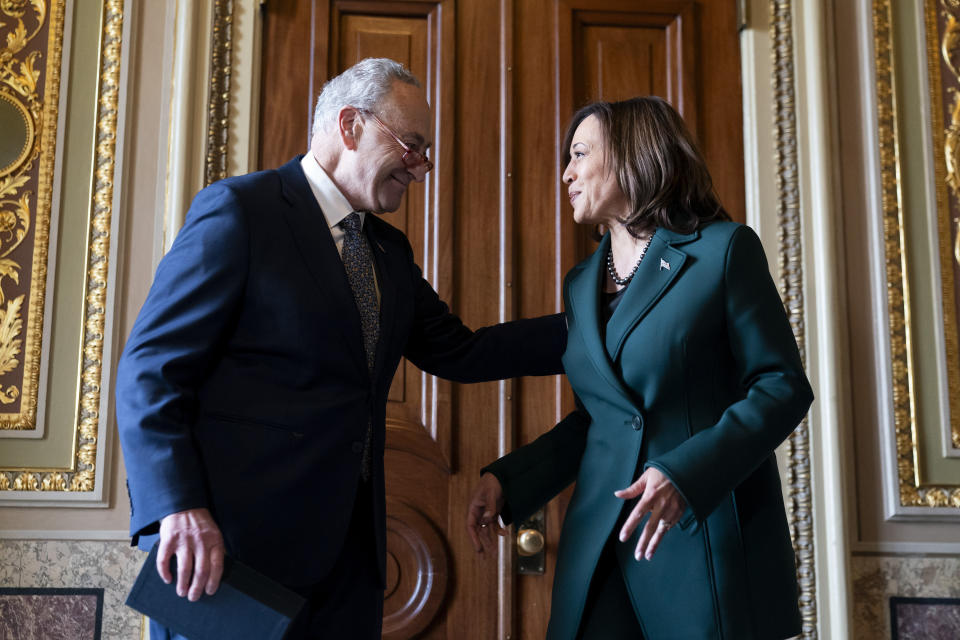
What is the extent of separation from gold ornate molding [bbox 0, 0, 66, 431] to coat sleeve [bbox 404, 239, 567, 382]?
1052 mm

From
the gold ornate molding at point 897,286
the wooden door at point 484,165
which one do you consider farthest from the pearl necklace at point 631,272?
the gold ornate molding at point 897,286

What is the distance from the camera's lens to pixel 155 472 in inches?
59.4

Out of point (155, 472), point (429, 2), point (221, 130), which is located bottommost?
point (155, 472)

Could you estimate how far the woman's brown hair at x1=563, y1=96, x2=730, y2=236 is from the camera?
1.92 m

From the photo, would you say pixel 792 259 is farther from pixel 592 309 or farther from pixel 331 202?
pixel 331 202

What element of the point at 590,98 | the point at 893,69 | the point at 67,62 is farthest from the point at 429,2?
the point at 893,69

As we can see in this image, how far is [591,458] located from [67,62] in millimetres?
1856

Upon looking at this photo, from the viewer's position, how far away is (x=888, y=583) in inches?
101

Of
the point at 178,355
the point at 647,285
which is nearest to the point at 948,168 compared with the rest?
the point at 647,285

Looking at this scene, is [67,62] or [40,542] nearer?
[40,542]

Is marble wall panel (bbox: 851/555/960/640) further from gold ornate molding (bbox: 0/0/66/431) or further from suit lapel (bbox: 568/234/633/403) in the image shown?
gold ornate molding (bbox: 0/0/66/431)

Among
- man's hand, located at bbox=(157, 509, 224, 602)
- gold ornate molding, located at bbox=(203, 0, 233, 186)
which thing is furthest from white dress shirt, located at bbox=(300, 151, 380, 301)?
gold ornate molding, located at bbox=(203, 0, 233, 186)

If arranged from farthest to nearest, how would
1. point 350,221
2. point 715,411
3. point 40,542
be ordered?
1. point 40,542
2. point 350,221
3. point 715,411

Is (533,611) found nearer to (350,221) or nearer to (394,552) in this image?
(394,552)
